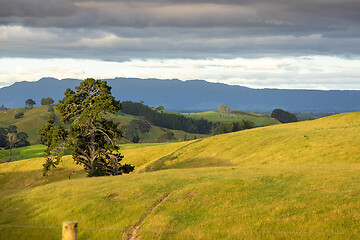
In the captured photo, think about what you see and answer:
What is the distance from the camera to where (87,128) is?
55594 millimetres

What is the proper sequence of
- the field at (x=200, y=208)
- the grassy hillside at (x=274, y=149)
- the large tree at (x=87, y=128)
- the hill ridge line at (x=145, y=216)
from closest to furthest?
the field at (x=200, y=208) → the hill ridge line at (x=145, y=216) → the grassy hillside at (x=274, y=149) → the large tree at (x=87, y=128)

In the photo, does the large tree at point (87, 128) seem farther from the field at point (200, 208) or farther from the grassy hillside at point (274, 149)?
the field at point (200, 208)

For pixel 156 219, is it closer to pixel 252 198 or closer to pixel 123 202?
pixel 123 202

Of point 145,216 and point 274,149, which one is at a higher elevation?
point 274,149

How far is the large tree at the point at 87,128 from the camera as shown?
54.5 metres

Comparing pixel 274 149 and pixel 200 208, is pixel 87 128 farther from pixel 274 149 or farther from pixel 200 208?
pixel 200 208

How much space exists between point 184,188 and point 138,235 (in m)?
9.07

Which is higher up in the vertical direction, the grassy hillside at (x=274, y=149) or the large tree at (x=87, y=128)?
the large tree at (x=87, y=128)

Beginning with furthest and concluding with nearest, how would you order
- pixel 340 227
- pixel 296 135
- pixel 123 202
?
pixel 296 135, pixel 123 202, pixel 340 227

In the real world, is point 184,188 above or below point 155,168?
above

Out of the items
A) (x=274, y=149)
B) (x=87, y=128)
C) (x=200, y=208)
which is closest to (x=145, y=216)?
(x=200, y=208)

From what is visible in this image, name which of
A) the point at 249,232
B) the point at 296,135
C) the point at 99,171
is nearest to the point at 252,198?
the point at 249,232

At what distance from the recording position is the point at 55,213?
95.6 feet

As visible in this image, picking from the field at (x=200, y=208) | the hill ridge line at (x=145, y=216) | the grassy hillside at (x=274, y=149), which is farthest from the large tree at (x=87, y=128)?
the hill ridge line at (x=145, y=216)
